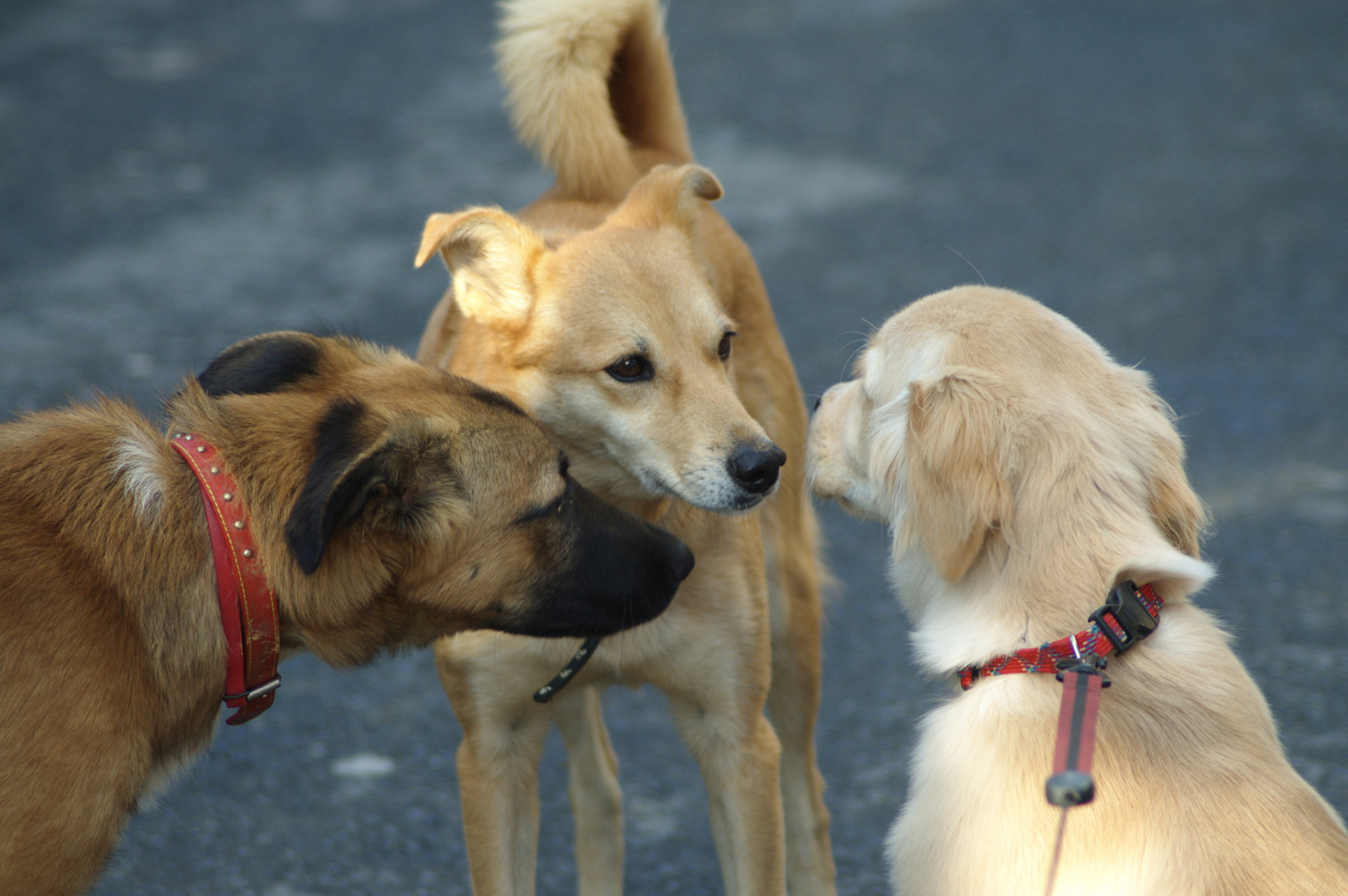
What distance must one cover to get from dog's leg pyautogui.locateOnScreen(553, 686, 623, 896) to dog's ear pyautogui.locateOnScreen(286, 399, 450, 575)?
3.66 ft

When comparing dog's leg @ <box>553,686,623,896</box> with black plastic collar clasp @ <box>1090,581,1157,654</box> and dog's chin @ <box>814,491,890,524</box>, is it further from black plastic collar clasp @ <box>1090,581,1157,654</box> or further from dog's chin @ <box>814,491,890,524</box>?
black plastic collar clasp @ <box>1090,581,1157,654</box>

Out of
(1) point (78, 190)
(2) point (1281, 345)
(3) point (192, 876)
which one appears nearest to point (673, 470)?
(3) point (192, 876)

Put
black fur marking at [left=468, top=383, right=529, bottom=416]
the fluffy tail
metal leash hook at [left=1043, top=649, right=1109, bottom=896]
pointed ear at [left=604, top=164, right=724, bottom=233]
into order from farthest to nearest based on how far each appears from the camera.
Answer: the fluffy tail
pointed ear at [left=604, top=164, right=724, bottom=233]
black fur marking at [left=468, top=383, right=529, bottom=416]
metal leash hook at [left=1043, top=649, right=1109, bottom=896]

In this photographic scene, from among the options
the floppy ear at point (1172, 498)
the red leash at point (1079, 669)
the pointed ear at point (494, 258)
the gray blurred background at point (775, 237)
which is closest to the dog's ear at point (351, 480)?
the pointed ear at point (494, 258)

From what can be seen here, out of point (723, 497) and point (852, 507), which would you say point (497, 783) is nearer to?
point (723, 497)

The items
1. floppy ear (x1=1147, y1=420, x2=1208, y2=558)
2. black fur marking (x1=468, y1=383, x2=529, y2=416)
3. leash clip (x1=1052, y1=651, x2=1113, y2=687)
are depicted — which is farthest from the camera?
black fur marking (x1=468, y1=383, x2=529, y2=416)

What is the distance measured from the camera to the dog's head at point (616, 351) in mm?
3250

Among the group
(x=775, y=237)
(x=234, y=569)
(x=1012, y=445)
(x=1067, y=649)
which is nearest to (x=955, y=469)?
(x=1012, y=445)

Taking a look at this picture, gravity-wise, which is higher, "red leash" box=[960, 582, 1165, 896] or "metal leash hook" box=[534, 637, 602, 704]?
"red leash" box=[960, 582, 1165, 896]

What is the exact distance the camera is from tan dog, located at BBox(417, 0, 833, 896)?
3.23 meters

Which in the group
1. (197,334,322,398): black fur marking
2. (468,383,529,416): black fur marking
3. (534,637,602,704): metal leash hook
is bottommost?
(534,637,602,704): metal leash hook

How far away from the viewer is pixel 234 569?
8.47ft

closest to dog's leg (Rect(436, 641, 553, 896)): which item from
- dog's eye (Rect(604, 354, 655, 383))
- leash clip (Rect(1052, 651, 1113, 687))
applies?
dog's eye (Rect(604, 354, 655, 383))

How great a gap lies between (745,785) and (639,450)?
2.90 ft
